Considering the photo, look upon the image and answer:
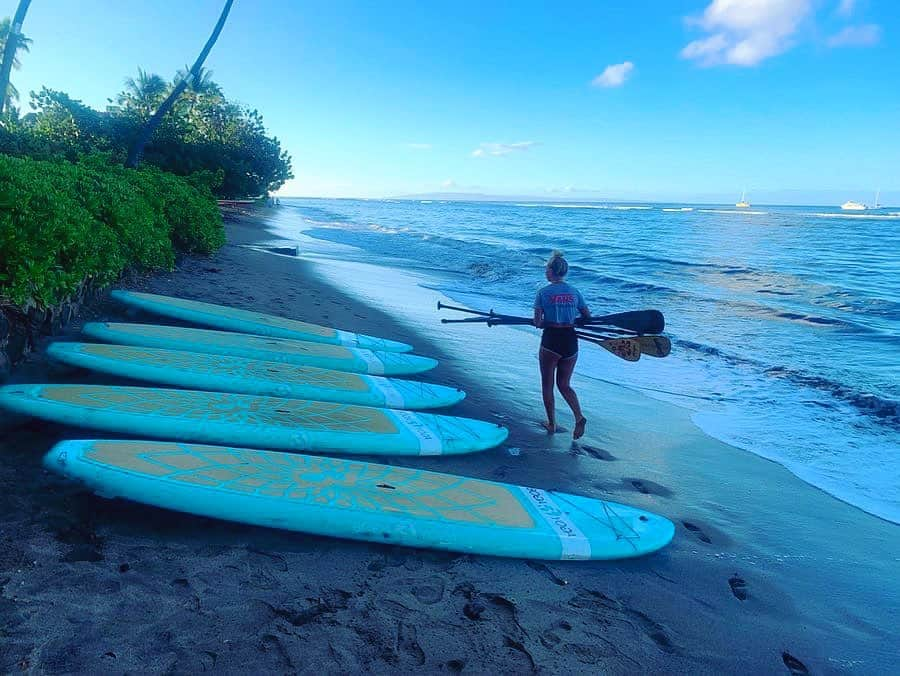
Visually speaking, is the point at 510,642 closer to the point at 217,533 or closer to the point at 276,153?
the point at 217,533

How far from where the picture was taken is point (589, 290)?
15.9 metres

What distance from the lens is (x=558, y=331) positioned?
5.15m

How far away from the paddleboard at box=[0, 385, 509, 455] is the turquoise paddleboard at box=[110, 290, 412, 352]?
2183 mm

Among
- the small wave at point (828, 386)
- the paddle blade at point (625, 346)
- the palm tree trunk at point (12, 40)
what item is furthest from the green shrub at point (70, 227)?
the palm tree trunk at point (12, 40)

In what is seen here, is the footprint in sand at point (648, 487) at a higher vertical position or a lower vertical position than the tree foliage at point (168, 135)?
lower

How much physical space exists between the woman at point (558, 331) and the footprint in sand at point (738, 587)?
1936 millimetres

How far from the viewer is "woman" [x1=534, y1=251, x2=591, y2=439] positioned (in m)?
5.07

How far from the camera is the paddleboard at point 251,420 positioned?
3.71 m

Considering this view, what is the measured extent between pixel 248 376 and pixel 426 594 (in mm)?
2981

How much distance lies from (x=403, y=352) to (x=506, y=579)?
4267 mm

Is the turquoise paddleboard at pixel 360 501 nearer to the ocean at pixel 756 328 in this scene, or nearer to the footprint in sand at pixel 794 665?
the footprint in sand at pixel 794 665

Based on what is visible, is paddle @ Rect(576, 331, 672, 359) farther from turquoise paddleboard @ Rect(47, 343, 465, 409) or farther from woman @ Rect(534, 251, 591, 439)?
turquoise paddleboard @ Rect(47, 343, 465, 409)

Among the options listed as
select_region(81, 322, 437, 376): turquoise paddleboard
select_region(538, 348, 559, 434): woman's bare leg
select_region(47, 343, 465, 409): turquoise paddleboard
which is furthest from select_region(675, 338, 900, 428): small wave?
select_region(81, 322, 437, 376): turquoise paddleboard

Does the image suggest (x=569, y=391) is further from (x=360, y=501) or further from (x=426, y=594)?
(x=426, y=594)
